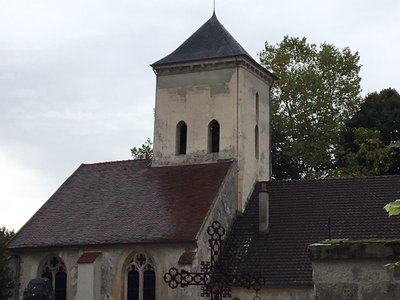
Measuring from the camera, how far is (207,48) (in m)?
38.6

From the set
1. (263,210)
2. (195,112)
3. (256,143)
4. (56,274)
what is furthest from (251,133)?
(56,274)

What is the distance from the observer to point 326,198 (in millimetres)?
34250

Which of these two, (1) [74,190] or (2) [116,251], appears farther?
(1) [74,190]

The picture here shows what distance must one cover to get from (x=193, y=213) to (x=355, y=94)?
75.1 ft

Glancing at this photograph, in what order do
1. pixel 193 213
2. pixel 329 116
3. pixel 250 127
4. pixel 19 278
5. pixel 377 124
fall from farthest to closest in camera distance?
pixel 329 116, pixel 377 124, pixel 250 127, pixel 19 278, pixel 193 213

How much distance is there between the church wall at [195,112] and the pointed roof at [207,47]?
2.26ft

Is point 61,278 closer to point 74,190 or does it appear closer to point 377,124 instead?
point 74,190

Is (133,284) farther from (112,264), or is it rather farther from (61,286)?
(61,286)

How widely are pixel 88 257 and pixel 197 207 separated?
4767 mm

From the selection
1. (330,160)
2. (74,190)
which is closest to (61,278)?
(74,190)

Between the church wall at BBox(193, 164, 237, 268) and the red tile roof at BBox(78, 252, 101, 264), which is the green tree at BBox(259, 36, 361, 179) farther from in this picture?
the red tile roof at BBox(78, 252, 101, 264)

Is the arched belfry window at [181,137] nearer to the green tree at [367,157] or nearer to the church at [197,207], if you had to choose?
the church at [197,207]

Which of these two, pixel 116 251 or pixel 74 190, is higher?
pixel 74 190

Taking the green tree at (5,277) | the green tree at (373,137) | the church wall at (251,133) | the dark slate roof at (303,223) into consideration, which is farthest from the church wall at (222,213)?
the green tree at (373,137)
